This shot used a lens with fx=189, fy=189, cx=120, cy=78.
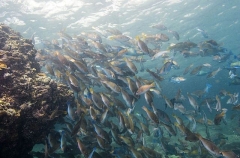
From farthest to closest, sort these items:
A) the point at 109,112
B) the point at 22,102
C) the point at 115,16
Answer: the point at 115,16 < the point at 109,112 < the point at 22,102

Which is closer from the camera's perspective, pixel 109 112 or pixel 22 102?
pixel 22 102

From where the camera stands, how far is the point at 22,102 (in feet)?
17.4

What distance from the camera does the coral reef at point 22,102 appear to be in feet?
15.4

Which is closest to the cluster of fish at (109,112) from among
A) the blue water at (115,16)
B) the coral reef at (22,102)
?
the coral reef at (22,102)

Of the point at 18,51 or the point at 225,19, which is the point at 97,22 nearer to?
the point at 18,51

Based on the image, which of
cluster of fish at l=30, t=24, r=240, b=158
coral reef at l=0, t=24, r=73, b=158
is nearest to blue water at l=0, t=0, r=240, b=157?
cluster of fish at l=30, t=24, r=240, b=158

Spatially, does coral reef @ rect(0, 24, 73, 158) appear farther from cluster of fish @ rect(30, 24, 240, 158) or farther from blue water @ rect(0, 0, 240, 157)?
blue water @ rect(0, 0, 240, 157)

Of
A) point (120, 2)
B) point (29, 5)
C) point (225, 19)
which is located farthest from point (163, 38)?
point (225, 19)

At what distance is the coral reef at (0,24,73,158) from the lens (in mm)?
4707

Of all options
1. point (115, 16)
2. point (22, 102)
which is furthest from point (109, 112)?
point (115, 16)

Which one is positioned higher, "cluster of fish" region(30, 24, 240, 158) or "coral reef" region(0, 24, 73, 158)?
"coral reef" region(0, 24, 73, 158)

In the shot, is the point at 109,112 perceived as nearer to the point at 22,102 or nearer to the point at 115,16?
the point at 22,102

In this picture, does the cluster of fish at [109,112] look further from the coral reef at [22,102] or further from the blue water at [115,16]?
the blue water at [115,16]

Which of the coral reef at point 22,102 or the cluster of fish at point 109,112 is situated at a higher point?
the coral reef at point 22,102
